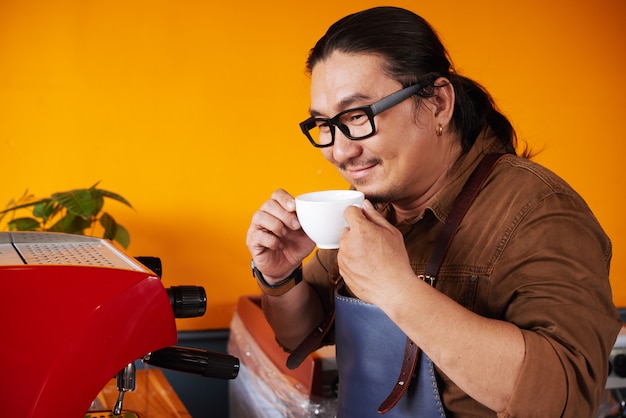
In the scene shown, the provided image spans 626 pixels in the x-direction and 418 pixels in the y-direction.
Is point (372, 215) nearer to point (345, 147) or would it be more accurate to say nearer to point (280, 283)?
point (345, 147)

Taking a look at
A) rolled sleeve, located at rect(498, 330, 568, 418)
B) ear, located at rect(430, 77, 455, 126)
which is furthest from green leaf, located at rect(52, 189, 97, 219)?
rolled sleeve, located at rect(498, 330, 568, 418)

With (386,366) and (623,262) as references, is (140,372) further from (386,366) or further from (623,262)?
(623,262)

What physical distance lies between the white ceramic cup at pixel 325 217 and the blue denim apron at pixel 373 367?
0.24m

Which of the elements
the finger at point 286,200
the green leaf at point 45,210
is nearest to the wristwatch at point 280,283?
the finger at point 286,200

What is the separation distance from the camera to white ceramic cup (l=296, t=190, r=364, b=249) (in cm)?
109

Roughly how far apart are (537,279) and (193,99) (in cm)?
163

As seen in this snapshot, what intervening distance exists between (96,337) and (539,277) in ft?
2.19

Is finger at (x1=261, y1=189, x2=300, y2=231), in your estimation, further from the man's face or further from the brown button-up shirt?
the brown button-up shirt

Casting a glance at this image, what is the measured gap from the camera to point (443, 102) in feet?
4.56

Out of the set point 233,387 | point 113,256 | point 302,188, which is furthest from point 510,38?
point 113,256

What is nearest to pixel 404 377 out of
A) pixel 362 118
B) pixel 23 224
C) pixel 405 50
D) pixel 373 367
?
pixel 373 367

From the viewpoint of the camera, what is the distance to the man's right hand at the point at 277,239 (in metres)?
1.34

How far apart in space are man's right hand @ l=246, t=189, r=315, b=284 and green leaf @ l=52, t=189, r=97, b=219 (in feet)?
2.43

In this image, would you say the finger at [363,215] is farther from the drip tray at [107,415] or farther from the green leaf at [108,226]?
the green leaf at [108,226]
